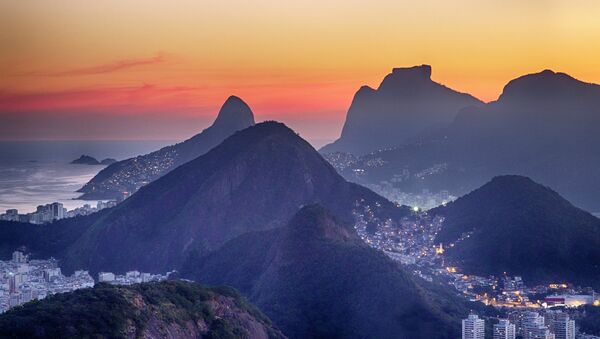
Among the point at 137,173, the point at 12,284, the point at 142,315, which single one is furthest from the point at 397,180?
the point at 142,315

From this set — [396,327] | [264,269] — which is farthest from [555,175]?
[396,327]

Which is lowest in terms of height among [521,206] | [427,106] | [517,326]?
[517,326]

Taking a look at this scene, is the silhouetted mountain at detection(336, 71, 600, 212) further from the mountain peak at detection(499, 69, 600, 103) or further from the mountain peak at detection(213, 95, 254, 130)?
the mountain peak at detection(213, 95, 254, 130)

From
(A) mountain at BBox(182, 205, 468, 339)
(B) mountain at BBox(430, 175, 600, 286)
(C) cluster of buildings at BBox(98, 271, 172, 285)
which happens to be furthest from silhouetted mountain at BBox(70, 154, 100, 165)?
(A) mountain at BBox(182, 205, 468, 339)

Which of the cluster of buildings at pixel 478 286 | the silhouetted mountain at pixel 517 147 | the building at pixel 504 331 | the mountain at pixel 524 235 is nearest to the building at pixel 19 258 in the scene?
the cluster of buildings at pixel 478 286

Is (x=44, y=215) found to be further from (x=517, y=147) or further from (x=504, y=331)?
(x=517, y=147)

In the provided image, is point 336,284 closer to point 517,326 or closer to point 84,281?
point 517,326

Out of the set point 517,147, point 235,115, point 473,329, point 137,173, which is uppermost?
point 235,115
